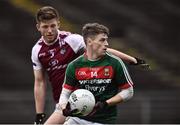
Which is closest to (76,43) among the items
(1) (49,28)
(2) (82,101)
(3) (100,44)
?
(1) (49,28)

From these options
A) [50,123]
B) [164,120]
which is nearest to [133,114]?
[164,120]

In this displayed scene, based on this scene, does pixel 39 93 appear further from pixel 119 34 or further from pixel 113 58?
pixel 119 34

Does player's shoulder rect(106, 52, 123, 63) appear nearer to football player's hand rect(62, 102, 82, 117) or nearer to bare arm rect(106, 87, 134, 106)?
bare arm rect(106, 87, 134, 106)

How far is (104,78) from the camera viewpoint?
743cm

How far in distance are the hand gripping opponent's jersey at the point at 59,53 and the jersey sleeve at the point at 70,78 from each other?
0.72m

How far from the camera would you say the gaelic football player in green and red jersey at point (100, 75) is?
7418 mm

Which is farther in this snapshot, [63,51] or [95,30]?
[63,51]

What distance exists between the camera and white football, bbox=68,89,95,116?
7125 millimetres

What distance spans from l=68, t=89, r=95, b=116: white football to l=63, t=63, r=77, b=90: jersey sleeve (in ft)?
1.21

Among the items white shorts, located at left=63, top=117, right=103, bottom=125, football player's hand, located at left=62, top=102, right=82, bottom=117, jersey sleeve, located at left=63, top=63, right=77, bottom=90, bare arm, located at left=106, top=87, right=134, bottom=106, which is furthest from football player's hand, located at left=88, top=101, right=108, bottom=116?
jersey sleeve, located at left=63, top=63, right=77, bottom=90

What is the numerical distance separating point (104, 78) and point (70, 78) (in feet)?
1.16

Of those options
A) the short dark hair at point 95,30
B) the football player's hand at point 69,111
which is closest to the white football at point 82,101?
the football player's hand at point 69,111

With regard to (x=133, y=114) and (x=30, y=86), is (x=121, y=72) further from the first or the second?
(x=30, y=86)

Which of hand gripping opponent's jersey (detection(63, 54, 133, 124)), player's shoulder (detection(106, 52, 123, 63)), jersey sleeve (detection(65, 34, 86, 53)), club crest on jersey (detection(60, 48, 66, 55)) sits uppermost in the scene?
jersey sleeve (detection(65, 34, 86, 53))
